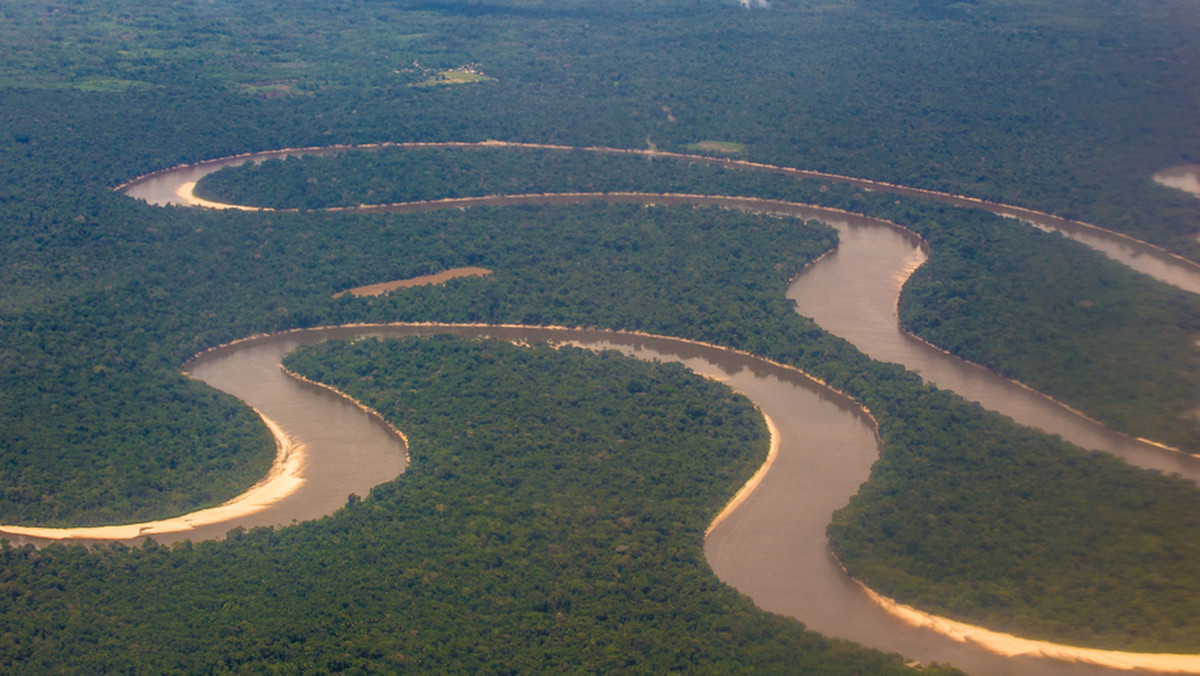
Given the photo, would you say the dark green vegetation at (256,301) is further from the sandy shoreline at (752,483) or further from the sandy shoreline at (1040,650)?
the sandy shoreline at (1040,650)

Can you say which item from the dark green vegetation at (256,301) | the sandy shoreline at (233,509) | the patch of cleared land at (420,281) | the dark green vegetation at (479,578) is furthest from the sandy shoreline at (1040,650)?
the patch of cleared land at (420,281)

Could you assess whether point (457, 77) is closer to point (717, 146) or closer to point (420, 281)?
point (717, 146)

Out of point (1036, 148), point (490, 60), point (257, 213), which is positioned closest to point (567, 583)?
point (257, 213)

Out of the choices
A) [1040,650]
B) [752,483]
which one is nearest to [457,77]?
[752,483]

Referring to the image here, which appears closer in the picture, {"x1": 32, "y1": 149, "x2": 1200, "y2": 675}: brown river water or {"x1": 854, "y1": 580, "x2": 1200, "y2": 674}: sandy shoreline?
{"x1": 854, "y1": 580, "x2": 1200, "y2": 674}: sandy shoreline

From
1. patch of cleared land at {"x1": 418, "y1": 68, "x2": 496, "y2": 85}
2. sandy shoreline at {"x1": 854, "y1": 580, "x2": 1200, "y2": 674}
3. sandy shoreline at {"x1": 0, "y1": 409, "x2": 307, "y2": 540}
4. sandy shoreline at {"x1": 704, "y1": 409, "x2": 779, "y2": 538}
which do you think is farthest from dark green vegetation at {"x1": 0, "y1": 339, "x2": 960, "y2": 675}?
patch of cleared land at {"x1": 418, "y1": 68, "x2": 496, "y2": 85}

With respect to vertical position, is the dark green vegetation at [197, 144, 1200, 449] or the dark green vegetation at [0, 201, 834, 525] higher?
the dark green vegetation at [197, 144, 1200, 449]

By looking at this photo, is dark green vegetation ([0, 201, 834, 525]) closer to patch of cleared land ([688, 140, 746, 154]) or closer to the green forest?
the green forest

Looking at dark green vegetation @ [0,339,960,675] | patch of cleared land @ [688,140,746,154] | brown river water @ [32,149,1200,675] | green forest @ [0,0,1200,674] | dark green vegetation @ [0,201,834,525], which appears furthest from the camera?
patch of cleared land @ [688,140,746,154]
